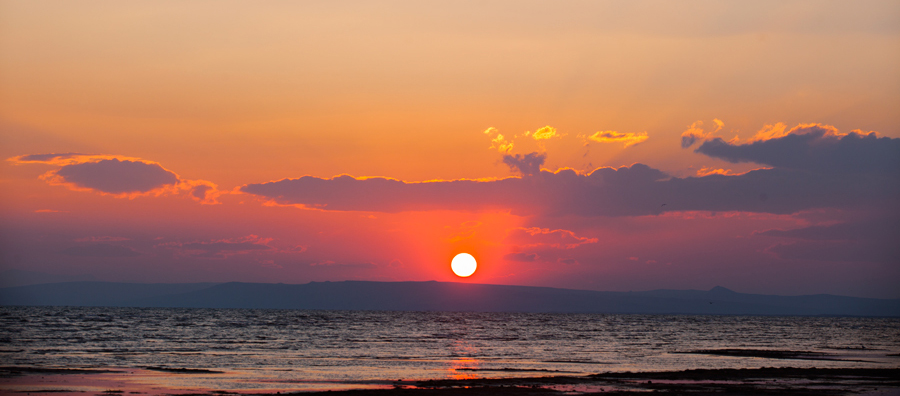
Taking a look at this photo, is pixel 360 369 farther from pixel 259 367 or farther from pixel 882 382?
pixel 882 382

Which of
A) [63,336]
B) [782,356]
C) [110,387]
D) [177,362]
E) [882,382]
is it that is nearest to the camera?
[110,387]

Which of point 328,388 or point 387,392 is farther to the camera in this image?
point 328,388

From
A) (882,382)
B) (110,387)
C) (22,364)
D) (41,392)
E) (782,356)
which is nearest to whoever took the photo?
(41,392)

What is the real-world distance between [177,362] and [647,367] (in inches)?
1247

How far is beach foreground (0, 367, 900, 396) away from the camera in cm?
3497

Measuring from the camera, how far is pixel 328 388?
121 feet

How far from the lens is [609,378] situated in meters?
42.0

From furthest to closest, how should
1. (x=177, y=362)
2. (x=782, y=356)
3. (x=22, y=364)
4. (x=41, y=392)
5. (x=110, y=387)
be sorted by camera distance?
(x=782, y=356), (x=177, y=362), (x=22, y=364), (x=110, y=387), (x=41, y=392)

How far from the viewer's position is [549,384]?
38.5 m

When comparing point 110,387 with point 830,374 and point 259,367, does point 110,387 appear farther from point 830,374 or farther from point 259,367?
point 830,374

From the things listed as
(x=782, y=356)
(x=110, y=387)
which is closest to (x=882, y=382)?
(x=782, y=356)

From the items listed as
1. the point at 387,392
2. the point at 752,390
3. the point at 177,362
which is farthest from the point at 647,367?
the point at 177,362

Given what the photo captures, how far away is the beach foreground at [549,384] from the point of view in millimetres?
34969

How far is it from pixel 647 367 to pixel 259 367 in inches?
1012
